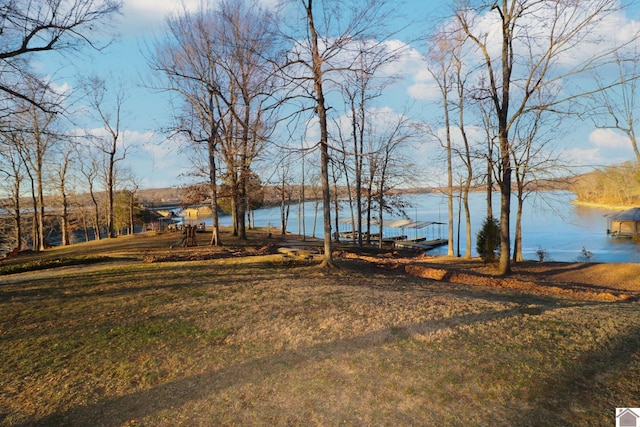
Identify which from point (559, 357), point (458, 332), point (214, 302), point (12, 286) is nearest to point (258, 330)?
point (214, 302)

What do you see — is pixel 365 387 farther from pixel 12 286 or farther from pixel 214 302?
pixel 12 286

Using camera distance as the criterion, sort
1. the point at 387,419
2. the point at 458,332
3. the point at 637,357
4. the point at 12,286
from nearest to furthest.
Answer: the point at 387,419, the point at 637,357, the point at 458,332, the point at 12,286

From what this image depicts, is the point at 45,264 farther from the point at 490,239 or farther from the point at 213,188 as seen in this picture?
the point at 490,239

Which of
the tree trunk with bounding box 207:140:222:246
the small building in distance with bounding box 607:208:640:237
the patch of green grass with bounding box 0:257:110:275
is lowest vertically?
the small building in distance with bounding box 607:208:640:237

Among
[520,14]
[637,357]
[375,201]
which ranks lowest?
[637,357]

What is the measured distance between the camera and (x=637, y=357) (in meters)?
4.20

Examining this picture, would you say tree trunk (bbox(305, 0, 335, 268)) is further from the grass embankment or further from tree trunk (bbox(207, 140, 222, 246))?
tree trunk (bbox(207, 140, 222, 246))

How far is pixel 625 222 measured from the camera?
35.8m

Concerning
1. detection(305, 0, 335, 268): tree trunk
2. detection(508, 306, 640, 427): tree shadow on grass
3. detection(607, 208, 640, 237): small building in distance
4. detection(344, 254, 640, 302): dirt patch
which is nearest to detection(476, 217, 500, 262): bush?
detection(344, 254, 640, 302): dirt patch

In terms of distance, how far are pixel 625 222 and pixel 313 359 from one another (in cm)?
4312

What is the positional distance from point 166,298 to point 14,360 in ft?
8.60

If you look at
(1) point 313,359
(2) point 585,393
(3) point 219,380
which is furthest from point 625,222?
(3) point 219,380

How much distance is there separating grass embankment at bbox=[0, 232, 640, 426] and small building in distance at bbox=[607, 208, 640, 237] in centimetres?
2818

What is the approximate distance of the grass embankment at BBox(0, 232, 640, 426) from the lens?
3.26 meters
